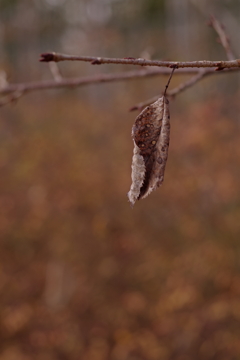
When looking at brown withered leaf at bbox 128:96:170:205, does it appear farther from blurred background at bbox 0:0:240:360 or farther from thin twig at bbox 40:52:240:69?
blurred background at bbox 0:0:240:360

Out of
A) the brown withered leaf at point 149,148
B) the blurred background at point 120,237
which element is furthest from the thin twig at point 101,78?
the blurred background at point 120,237

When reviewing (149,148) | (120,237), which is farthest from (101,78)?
(120,237)

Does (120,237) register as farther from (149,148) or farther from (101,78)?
(149,148)

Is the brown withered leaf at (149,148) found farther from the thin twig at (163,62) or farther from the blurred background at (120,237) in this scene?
the blurred background at (120,237)

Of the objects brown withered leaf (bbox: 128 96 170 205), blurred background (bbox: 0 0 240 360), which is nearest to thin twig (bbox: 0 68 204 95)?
brown withered leaf (bbox: 128 96 170 205)

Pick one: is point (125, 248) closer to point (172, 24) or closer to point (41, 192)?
point (41, 192)
